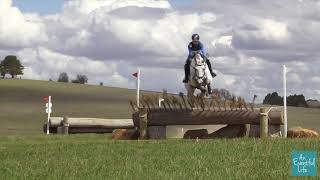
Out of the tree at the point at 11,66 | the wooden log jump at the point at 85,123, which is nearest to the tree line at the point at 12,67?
the tree at the point at 11,66

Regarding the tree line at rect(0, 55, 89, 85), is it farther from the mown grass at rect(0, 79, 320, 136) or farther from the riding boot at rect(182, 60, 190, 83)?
the riding boot at rect(182, 60, 190, 83)

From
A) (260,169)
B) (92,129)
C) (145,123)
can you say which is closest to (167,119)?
(145,123)

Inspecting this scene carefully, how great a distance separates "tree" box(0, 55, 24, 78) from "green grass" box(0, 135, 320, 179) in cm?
8973

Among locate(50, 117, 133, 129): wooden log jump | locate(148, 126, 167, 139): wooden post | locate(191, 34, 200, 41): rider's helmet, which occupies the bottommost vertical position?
locate(148, 126, 167, 139): wooden post

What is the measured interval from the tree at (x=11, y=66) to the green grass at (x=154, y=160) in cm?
8973

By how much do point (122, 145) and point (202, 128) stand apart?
5666mm

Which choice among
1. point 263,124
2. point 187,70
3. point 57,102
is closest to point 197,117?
point 187,70

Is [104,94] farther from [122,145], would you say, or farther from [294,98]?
[122,145]

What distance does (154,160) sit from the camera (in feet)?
38.8

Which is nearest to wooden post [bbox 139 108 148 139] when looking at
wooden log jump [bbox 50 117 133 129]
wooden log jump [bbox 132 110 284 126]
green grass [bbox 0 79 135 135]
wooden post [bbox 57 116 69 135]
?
wooden log jump [bbox 132 110 284 126]

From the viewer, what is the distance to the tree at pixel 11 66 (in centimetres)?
10281

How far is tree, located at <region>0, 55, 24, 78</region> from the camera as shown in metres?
103

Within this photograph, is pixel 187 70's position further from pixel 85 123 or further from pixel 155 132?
pixel 85 123

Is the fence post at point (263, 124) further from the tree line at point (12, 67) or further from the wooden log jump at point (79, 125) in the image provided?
the tree line at point (12, 67)
